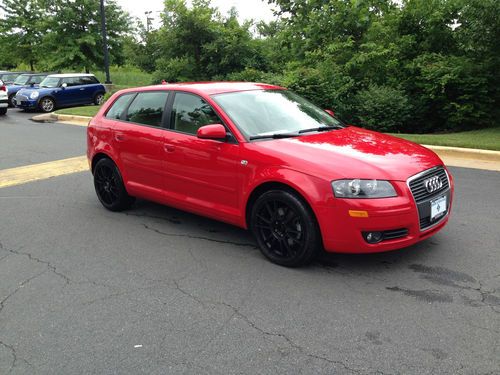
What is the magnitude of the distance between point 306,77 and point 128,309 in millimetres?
10127

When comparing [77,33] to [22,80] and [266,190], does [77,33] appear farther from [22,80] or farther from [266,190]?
[266,190]

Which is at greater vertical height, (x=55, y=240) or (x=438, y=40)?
(x=438, y=40)

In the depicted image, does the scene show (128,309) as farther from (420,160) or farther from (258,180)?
(420,160)

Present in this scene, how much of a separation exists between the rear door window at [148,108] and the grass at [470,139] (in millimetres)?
6102

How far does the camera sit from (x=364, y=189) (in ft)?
12.8

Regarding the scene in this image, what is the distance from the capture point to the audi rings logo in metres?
4.15

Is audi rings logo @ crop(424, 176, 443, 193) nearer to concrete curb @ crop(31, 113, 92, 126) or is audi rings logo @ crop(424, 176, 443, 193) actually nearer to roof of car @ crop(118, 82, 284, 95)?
roof of car @ crop(118, 82, 284, 95)

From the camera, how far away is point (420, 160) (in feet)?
14.2

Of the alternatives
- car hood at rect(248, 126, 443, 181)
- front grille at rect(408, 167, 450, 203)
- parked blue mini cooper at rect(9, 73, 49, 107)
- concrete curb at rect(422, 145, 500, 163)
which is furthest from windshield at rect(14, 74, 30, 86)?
front grille at rect(408, 167, 450, 203)

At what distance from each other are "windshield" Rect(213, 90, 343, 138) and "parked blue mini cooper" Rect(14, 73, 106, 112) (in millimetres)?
17547

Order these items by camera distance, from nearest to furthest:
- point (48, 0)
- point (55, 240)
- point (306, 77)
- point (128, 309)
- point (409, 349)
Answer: point (409, 349) → point (128, 309) → point (55, 240) → point (306, 77) → point (48, 0)

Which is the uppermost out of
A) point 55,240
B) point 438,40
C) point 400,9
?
point 400,9

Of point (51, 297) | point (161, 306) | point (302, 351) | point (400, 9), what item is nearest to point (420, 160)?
point (302, 351)

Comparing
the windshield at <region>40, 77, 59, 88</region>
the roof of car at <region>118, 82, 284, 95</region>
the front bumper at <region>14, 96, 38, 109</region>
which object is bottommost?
the front bumper at <region>14, 96, 38, 109</region>
